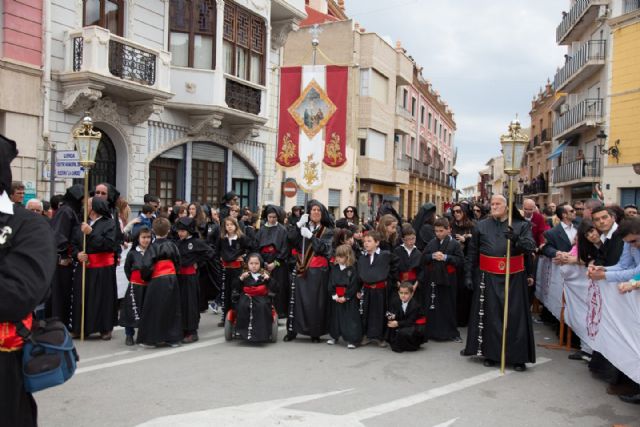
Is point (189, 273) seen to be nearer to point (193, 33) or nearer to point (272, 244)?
point (272, 244)

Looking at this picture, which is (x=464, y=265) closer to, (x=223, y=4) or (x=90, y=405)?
(x=90, y=405)

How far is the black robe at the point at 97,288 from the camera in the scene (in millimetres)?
8125

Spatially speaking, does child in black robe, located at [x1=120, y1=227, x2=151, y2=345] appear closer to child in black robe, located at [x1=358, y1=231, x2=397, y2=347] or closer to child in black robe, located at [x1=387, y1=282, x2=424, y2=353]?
child in black robe, located at [x1=358, y1=231, x2=397, y2=347]

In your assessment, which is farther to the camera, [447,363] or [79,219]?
[79,219]

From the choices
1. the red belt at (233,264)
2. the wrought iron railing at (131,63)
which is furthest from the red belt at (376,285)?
the wrought iron railing at (131,63)

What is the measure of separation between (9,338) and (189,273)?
5.71 metres

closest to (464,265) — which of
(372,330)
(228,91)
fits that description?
(372,330)

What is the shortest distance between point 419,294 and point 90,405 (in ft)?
16.2

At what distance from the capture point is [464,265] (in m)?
8.93

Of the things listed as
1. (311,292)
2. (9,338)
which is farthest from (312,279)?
(9,338)

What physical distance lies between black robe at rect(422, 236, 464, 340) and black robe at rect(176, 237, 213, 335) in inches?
125

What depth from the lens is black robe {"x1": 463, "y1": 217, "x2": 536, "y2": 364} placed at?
696 centimetres

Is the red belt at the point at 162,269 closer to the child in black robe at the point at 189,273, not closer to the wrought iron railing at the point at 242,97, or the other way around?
the child in black robe at the point at 189,273

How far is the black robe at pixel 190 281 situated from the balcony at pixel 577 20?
27.8 metres
